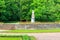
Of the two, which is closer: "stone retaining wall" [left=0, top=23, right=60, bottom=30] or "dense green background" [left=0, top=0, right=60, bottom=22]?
"stone retaining wall" [left=0, top=23, right=60, bottom=30]

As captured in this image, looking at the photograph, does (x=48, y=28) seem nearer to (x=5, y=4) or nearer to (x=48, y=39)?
(x=48, y=39)

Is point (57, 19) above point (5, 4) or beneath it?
beneath

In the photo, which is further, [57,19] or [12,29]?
[57,19]

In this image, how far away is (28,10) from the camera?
36.4 meters

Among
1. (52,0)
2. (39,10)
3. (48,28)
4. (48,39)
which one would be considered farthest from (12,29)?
(52,0)

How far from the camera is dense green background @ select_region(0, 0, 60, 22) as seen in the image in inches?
1368

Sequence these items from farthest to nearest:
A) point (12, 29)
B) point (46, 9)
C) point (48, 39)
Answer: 1. point (46, 9)
2. point (12, 29)
3. point (48, 39)

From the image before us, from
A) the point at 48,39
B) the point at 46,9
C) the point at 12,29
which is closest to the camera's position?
the point at 48,39

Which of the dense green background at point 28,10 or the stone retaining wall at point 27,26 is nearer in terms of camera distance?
the stone retaining wall at point 27,26

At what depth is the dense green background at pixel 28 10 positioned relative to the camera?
34.8 metres

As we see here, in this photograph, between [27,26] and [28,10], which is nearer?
[27,26]

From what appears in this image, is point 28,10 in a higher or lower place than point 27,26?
lower

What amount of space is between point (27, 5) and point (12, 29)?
1486 cm

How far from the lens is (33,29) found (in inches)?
883
